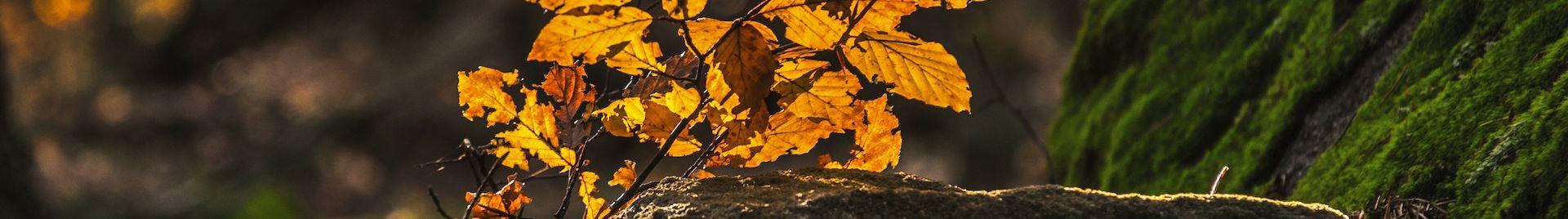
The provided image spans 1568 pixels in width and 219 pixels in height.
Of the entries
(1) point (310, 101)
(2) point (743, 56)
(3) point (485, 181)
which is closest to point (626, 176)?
(3) point (485, 181)

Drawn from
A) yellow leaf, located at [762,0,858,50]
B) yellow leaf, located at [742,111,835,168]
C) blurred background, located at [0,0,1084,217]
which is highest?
blurred background, located at [0,0,1084,217]

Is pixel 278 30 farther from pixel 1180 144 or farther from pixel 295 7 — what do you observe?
pixel 1180 144

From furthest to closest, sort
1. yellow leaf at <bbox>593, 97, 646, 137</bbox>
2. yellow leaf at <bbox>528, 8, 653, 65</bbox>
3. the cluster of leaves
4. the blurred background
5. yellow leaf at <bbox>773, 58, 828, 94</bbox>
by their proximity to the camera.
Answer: the blurred background → yellow leaf at <bbox>593, 97, 646, 137</bbox> → yellow leaf at <bbox>773, 58, 828, 94</bbox> → the cluster of leaves → yellow leaf at <bbox>528, 8, 653, 65</bbox>

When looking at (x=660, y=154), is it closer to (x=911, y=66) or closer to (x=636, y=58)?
(x=636, y=58)

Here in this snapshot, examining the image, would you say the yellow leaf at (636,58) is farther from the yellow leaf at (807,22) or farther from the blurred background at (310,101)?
the blurred background at (310,101)

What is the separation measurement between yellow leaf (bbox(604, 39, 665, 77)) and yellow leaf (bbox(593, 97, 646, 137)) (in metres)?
0.13

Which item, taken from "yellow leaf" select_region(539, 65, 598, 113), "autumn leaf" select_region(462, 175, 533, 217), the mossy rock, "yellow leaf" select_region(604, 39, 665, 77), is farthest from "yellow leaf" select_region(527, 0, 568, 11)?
the mossy rock

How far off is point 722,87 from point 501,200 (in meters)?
0.32

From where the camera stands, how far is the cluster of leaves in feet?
3.49

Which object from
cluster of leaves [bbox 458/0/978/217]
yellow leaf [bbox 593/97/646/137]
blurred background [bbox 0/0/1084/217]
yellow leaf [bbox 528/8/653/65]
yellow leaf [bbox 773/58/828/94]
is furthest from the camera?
blurred background [bbox 0/0/1084/217]

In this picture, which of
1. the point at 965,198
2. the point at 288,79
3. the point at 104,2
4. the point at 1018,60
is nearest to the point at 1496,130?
the point at 965,198

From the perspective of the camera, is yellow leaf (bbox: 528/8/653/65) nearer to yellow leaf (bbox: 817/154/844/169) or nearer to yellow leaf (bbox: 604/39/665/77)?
yellow leaf (bbox: 604/39/665/77)

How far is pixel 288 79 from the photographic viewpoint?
12.1 m

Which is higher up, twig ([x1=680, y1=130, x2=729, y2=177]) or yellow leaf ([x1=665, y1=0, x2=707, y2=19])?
yellow leaf ([x1=665, y1=0, x2=707, y2=19])
